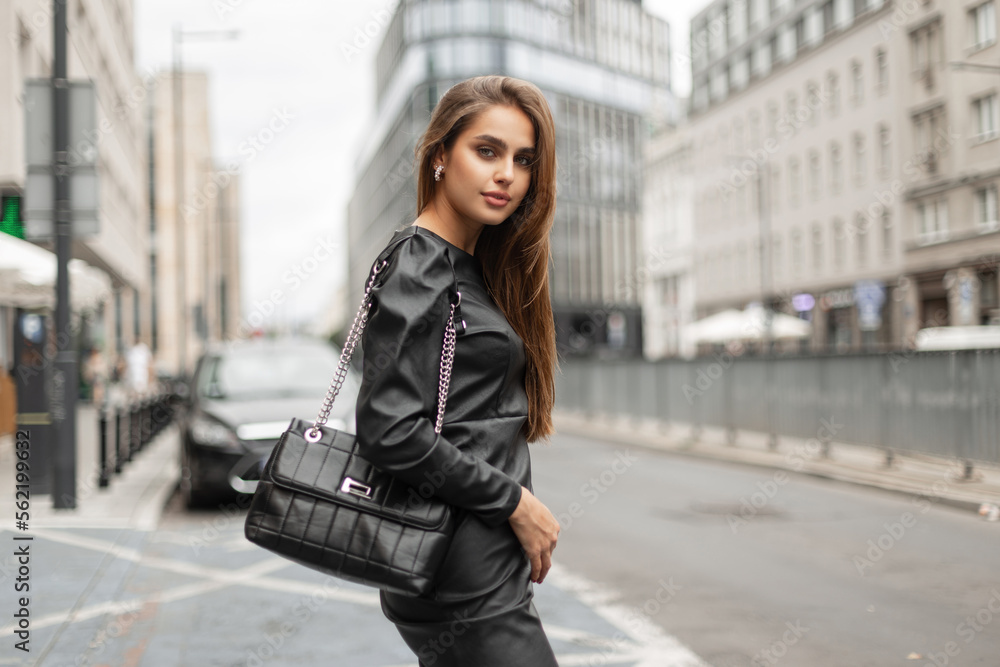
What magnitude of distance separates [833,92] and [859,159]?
12.3ft

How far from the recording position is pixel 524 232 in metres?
2.09

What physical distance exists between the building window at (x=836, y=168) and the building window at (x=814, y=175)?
1.20 metres

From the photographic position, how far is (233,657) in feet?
16.0

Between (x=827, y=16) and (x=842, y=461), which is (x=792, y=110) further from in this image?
(x=842, y=461)

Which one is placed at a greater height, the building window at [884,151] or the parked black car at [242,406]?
the building window at [884,151]

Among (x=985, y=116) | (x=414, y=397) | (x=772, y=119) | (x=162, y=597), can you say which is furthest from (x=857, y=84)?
(x=414, y=397)

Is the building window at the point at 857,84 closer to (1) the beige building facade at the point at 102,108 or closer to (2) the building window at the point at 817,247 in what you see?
(2) the building window at the point at 817,247

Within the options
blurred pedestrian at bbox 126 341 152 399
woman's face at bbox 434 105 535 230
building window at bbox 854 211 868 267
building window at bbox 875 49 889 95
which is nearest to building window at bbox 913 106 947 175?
building window at bbox 875 49 889 95

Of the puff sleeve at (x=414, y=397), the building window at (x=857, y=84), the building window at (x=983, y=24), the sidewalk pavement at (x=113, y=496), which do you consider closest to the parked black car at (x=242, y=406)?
the sidewalk pavement at (x=113, y=496)

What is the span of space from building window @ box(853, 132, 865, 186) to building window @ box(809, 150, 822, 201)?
335 cm

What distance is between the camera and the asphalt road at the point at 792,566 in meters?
5.02

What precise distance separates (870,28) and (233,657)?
126ft

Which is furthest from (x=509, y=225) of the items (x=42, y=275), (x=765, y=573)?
(x=42, y=275)

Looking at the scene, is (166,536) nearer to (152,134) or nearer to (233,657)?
(233,657)
